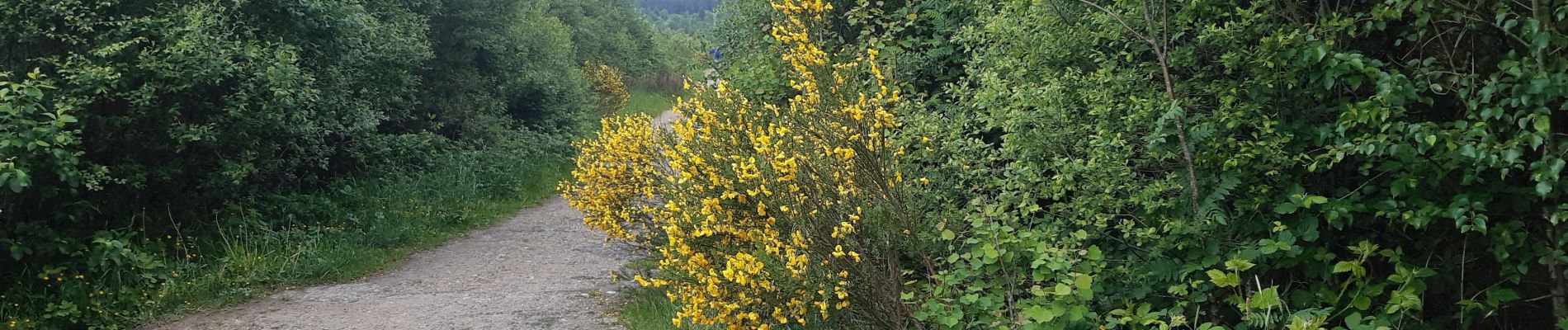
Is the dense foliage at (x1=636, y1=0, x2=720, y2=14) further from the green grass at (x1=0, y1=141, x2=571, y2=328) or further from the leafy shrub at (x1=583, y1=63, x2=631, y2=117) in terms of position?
the green grass at (x1=0, y1=141, x2=571, y2=328)

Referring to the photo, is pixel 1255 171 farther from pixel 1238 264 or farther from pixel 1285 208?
pixel 1238 264

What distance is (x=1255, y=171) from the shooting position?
12.7 ft

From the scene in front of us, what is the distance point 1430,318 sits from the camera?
406cm

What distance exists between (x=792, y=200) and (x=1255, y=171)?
1.83 metres

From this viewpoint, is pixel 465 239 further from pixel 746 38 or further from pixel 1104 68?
pixel 1104 68

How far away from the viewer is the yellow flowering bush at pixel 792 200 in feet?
12.7

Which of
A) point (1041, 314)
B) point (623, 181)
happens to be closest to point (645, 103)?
point (623, 181)

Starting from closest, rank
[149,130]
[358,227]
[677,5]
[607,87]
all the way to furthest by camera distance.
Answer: [149,130], [358,227], [607,87], [677,5]

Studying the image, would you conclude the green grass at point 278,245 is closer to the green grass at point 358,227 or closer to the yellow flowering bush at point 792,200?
the green grass at point 358,227

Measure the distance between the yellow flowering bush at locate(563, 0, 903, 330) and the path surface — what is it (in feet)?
6.32

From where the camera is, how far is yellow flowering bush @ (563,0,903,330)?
12.7 feet

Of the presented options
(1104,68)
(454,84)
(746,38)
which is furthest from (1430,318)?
(454,84)

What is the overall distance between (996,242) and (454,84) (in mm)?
12527

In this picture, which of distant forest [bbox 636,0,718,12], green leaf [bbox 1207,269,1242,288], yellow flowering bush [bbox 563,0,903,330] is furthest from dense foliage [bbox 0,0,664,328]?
distant forest [bbox 636,0,718,12]
